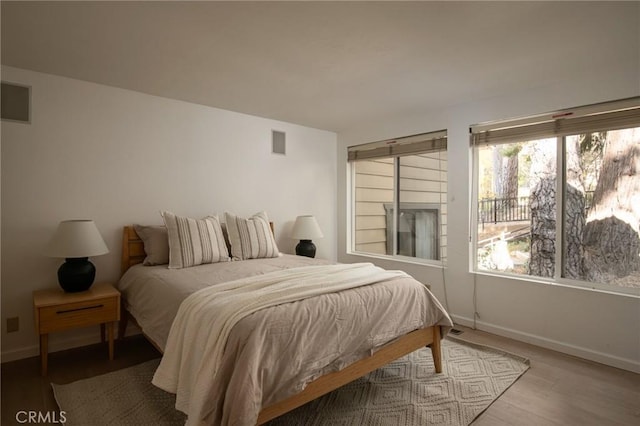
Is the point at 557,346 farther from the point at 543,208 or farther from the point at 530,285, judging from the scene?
the point at 543,208

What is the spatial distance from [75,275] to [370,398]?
2365 mm

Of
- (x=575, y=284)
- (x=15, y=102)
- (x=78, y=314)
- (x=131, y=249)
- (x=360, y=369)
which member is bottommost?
(x=360, y=369)

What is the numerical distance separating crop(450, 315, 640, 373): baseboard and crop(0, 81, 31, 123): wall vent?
4.32 metres

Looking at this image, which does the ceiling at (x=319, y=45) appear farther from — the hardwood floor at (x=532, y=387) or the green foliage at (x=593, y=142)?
the hardwood floor at (x=532, y=387)

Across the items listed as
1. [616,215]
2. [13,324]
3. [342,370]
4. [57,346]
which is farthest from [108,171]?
[616,215]

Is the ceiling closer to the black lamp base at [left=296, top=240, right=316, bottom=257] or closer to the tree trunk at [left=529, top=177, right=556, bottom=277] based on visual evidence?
the tree trunk at [left=529, top=177, right=556, bottom=277]

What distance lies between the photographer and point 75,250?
8.54 feet

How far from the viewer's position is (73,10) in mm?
1938

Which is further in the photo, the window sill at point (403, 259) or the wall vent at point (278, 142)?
the wall vent at point (278, 142)

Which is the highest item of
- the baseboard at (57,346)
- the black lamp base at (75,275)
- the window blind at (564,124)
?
the window blind at (564,124)

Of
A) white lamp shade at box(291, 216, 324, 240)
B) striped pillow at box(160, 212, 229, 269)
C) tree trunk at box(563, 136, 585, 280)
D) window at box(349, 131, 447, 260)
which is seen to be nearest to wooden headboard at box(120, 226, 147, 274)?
striped pillow at box(160, 212, 229, 269)

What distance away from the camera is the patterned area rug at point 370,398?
6.50ft

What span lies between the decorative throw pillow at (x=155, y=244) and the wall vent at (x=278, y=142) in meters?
1.72

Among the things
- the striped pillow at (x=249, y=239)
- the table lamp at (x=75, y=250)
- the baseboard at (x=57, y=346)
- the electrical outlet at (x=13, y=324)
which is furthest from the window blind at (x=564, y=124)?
the electrical outlet at (x=13, y=324)
